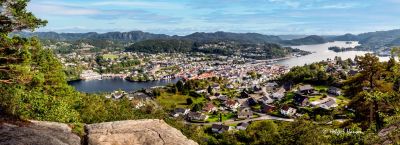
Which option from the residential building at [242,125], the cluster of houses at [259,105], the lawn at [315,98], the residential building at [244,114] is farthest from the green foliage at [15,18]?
Answer: the lawn at [315,98]

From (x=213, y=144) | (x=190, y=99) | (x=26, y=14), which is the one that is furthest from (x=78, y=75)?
(x=26, y=14)

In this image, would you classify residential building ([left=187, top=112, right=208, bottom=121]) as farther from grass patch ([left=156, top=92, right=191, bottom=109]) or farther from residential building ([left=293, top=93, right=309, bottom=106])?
residential building ([left=293, top=93, right=309, bottom=106])

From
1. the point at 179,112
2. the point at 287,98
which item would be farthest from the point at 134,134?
the point at 287,98

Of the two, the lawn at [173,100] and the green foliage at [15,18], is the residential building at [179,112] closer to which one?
the lawn at [173,100]

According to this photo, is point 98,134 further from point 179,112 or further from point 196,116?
point 179,112

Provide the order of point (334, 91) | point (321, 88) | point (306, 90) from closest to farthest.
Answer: point (334, 91) → point (306, 90) → point (321, 88)

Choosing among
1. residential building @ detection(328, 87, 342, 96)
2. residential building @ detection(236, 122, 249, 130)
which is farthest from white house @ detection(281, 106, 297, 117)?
residential building @ detection(328, 87, 342, 96)
